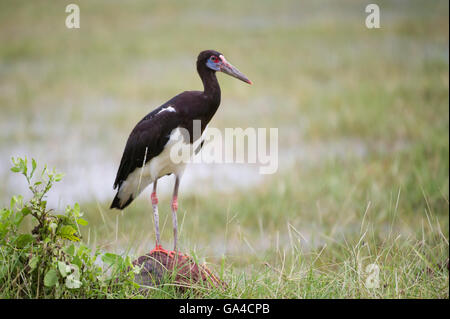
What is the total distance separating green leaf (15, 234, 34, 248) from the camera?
3320 millimetres

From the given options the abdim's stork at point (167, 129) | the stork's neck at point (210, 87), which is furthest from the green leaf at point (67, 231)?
the stork's neck at point (210, 87)

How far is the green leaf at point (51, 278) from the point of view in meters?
A: 3.19

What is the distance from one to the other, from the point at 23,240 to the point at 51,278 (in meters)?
0.30

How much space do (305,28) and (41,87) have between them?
7.18 m

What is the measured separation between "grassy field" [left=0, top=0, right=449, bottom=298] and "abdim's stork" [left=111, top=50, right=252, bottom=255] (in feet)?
1.36

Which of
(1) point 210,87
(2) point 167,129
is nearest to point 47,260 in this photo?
(2) point 167,129

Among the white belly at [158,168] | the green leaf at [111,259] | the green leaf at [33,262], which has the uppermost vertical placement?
the white belly at [158,168]

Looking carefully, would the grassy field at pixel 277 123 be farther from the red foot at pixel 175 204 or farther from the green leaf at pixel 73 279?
the green leaf at pixel 73 279

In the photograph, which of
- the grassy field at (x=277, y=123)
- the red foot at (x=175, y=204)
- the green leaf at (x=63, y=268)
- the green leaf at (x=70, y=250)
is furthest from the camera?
the grassy field at (x=277, y=123)

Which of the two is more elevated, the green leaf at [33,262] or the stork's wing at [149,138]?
the stork's wing at [149,138]

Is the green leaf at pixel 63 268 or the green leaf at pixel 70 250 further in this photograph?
the green leaf at pixel 70 250

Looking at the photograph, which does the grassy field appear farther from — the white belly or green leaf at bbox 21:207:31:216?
green leaf at bbox 21:207:31:216

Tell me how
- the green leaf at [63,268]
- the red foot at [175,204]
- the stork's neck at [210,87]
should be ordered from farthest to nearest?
the red foot at [175,204]
the stork's neck at [210,87]
the green leaf at [63,268]
